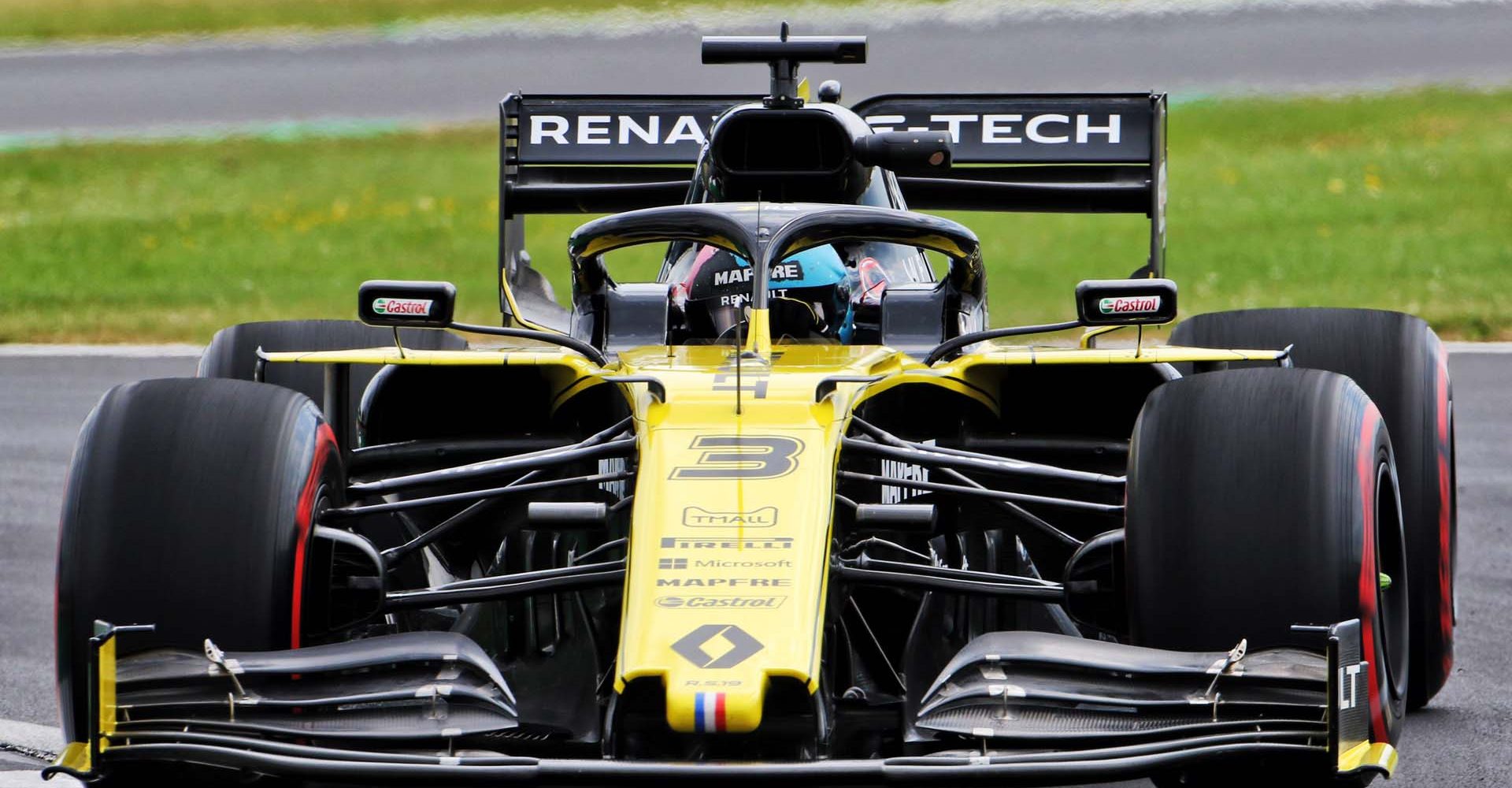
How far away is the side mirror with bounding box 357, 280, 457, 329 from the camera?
4.93 metres

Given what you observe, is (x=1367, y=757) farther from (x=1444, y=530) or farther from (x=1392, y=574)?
(x=1444, y=530)

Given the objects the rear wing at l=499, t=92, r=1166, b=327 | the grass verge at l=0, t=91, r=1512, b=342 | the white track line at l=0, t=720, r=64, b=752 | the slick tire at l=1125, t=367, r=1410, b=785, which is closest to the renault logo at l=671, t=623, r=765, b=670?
the slick tire at l=1125, t=367, r=1410, b=785

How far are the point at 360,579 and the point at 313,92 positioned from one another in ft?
61.4

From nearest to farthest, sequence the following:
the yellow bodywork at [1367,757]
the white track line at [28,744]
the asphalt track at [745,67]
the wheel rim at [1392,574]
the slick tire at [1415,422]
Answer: the yellow bodywork at [1367,757] → the wheel rim at [1392,574] → the white track line at [28,744] → the slick tire at [1415,422] → the asphalt track at [745,67]

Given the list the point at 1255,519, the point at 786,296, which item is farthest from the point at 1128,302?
the point at 786,296

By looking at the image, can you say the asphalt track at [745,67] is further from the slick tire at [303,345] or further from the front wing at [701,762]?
the front wing at [701,762]

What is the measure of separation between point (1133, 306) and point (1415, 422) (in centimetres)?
149

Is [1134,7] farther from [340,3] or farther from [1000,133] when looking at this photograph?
[1000,133]

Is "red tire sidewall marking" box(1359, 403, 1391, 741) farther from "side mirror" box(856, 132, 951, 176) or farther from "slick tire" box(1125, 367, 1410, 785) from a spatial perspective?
"side mirror" box(856, 132, 951, 176)

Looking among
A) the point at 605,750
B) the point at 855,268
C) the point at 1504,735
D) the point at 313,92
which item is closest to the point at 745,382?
the point at 605,750

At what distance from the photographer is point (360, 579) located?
15.4 feet

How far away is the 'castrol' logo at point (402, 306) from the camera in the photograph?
4.93 metres

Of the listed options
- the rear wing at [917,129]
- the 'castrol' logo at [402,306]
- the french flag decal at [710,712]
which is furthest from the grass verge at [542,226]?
the french flag decal at [710,712]

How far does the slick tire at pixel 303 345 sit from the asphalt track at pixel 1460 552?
43.1 inches
